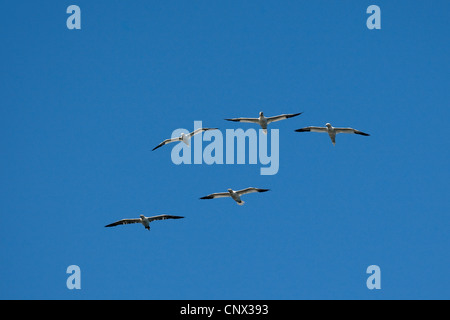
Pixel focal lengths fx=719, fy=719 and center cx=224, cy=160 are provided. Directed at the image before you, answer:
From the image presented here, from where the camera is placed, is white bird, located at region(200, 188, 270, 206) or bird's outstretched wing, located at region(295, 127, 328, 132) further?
bird's outstretched wing, located at region(295, 127, 328, 132)

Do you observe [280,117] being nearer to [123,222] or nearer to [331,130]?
[331,130]

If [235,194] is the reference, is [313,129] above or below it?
above

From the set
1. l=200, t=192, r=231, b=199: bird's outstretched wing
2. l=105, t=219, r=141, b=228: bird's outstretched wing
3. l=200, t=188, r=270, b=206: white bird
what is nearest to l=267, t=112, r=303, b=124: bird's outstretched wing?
l=200, t=188, r=270, b=206: white bird

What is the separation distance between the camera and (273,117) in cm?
4947

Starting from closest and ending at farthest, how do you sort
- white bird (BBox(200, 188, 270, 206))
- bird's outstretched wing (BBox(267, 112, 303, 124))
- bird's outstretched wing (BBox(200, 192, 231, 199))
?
white bird (BBox(200, 188, 270, 206)) → bird's outstretched wing (BBox(200, 192, 231, 199)) → bird's outstretched wing (BBox(267, 112, 303, 124))

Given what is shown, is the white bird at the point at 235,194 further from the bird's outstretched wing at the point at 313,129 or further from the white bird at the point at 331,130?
the white bird at the point at 331,130

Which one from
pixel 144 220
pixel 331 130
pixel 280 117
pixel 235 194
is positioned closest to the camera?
pixel 235 194

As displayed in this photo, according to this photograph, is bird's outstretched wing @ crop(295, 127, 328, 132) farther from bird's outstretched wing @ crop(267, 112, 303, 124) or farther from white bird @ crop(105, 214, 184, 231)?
white bird @ crop(105, 214, 184, 231)

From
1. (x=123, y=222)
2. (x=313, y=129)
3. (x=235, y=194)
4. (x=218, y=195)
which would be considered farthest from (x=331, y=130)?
(x=123, y=222)

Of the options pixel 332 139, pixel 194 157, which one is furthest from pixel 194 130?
pixel 332 139
